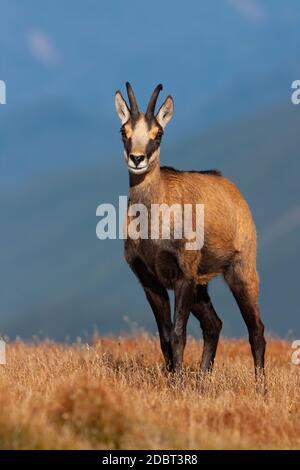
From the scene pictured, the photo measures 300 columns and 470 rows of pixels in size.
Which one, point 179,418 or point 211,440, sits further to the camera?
point 179,418

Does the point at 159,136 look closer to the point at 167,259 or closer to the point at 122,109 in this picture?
the point at 122,109

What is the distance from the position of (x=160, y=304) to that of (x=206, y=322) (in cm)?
Answer: 152

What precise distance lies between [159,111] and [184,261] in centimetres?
196

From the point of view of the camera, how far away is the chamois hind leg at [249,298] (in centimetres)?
1317

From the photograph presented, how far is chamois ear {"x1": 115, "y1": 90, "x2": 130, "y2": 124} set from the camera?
11586 mm

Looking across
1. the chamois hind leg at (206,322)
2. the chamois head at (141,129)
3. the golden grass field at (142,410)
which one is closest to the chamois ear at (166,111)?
the chamois head at (141,129)

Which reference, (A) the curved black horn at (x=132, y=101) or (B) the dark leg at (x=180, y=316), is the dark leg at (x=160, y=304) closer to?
(B) the dark leg at (x=180, y=316)

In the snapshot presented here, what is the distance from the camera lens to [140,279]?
39.7ft

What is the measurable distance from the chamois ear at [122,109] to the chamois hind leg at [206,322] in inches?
123

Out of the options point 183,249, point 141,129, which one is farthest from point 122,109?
point 183,249
